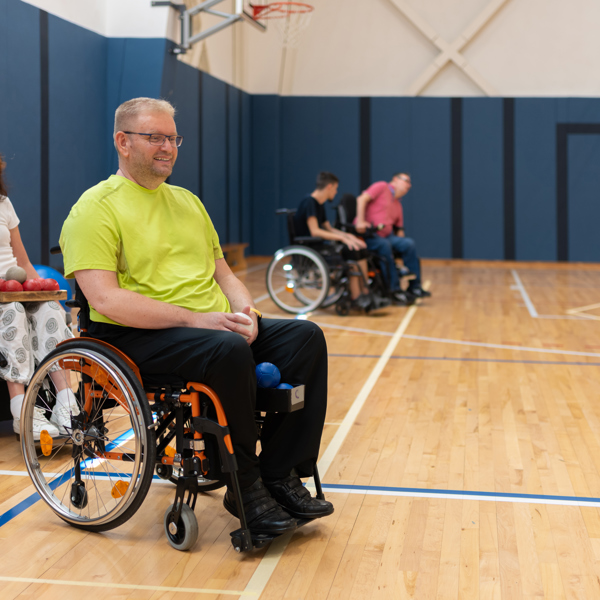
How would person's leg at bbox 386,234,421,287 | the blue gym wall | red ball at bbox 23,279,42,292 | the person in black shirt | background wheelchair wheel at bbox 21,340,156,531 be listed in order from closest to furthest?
background wheelchair wheel at bbox 21,340,156,531 → red ball at bbox 23,279,42,292 → the person in black shirt → person's leg at bbox 386,234,421,287 → the blue gym wall

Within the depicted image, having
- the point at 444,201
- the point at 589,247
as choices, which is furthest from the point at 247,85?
the point at 589,247

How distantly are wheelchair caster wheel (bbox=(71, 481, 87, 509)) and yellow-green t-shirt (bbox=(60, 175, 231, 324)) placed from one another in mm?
428

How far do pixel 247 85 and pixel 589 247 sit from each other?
199 inches

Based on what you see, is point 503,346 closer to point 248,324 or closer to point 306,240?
point 306,240

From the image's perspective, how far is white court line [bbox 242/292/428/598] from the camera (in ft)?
5.58

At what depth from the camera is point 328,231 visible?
5867mm

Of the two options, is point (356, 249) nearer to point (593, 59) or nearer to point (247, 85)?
point (247, 85)

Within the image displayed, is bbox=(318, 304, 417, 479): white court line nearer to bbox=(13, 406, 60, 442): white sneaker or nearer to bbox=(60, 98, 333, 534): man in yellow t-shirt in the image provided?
bbox=(60, 98, 333, 534): man in yellow t-shirt

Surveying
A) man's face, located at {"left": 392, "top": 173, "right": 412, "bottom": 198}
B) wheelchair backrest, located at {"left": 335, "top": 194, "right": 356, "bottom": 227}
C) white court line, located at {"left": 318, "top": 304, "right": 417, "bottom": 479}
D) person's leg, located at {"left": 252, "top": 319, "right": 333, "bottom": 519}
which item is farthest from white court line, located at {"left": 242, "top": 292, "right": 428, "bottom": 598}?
man's face, located at {"left": 392, "top": 173, "right": 412, "bottom": 198}

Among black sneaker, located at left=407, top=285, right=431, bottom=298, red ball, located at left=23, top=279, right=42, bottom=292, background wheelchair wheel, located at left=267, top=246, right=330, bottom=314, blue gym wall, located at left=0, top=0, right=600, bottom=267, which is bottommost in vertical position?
red ball, located at left=23, top=279, right=42, bottom=292

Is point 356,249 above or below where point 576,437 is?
above

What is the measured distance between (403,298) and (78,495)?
4740 mm

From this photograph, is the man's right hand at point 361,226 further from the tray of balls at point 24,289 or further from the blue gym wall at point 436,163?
the tray of balls at point 24,289

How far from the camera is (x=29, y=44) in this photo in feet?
18.1
